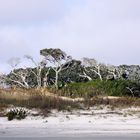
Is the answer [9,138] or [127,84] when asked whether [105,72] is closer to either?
[127,84]

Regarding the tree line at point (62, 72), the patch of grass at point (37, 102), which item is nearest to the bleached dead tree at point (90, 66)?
the tree line at point (62, 72)

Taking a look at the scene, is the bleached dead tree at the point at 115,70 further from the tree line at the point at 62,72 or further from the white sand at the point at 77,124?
the white sand at the point at 77,124

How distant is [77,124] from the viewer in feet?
57.4

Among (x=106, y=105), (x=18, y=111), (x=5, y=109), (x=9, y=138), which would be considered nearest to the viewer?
(x=9, y=138)

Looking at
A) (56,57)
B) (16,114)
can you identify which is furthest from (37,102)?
(56,57)

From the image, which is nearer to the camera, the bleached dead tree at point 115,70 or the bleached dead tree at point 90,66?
the bleached dead tree at point 115,70

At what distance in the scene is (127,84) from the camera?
119 feet

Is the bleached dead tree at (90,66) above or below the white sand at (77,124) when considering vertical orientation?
above

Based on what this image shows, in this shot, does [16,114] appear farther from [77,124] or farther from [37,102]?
[37,102]

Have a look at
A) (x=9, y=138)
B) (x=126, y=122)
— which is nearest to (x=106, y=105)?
(x=126, y=122)

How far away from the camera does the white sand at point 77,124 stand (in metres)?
15.5

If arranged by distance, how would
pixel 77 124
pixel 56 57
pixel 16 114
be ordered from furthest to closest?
pixel 56 57
pixel 16 114
pixel 77 124

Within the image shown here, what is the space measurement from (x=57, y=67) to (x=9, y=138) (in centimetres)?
3590

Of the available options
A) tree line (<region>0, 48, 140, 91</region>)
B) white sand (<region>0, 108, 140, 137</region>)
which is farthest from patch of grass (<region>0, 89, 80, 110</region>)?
tree line (<region>0, 48, 140, 91</region>)
